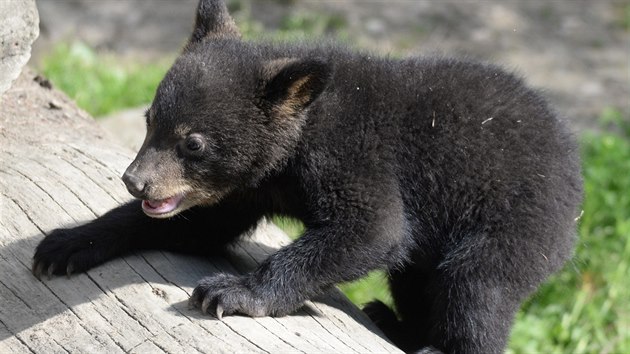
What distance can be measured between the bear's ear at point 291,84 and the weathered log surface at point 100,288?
96cm

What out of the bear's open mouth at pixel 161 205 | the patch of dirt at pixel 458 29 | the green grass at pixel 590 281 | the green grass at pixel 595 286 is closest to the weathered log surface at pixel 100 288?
the bear's open mouth at pixel 161 205

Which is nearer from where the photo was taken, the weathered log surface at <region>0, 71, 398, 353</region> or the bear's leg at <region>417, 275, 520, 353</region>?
the weathered log surface at <region>0, 71, 398, 353</region>

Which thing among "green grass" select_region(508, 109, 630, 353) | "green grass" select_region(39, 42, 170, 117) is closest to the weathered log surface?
"green grass" select_region(508, 109, 630, 353)

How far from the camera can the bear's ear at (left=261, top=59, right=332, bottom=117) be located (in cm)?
502

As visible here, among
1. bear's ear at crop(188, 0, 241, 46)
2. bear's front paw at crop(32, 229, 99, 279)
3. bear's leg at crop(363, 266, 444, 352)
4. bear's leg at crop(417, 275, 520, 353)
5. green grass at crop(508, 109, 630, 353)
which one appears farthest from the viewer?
green grass at crop(508, 109, 630, 353)

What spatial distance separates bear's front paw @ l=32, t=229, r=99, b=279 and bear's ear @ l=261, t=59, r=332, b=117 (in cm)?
121

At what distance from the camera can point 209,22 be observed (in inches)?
222

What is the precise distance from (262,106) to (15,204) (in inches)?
59.3

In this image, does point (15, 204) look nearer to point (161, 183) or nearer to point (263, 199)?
point (161, 183)

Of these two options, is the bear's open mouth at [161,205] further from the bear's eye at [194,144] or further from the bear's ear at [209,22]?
the bear's ear at [209,22]

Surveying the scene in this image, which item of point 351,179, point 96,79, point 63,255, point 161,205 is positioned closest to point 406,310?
point 351,179

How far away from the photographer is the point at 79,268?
16.7 ft

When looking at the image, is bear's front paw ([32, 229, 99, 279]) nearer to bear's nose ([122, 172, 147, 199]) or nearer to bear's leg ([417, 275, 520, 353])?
bear's nose ([122, 172, 147, 199])

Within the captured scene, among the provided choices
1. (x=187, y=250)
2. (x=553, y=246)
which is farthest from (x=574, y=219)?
(x=187, y=250)
